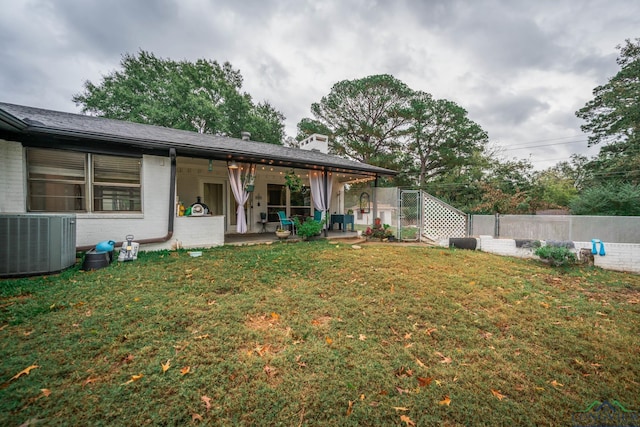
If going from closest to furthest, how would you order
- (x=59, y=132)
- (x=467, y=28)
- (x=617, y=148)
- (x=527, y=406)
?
(x=527, y=406), (x=59, y=132), (x=467, y=28), (x=617, y=148)

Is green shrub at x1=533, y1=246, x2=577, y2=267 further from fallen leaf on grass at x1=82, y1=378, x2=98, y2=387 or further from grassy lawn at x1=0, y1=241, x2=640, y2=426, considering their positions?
fallen leaf on grass at x1=82, y1=378, x2=98, y2=387

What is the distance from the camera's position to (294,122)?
25.1 metres

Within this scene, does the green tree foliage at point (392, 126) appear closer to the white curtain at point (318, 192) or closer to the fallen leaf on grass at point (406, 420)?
the white curtain at point (318, 192)

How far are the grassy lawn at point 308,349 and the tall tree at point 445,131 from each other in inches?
760

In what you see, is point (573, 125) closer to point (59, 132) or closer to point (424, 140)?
point (424, 140)

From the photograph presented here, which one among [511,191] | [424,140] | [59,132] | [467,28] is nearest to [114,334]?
[59,132]

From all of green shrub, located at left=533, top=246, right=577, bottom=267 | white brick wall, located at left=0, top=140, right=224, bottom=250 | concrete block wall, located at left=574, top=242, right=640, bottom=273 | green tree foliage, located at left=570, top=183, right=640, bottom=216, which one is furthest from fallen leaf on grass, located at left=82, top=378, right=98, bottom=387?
green tree foliage, located at left=570, top=183, right=640, bottom=216

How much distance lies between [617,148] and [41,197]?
89.3 ft

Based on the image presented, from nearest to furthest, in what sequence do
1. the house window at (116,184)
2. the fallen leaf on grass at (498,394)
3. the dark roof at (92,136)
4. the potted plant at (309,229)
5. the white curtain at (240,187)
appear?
the fallen leaf on grass at (498,394) → the dark roof at (92,136) → the house window at (116,184) → the white curtain at (240,187) → the potted plant at (309,229)

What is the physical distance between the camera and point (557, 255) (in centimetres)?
574

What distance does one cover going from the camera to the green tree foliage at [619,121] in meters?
13.0

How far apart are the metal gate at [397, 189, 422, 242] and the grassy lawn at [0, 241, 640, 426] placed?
15.3 feet

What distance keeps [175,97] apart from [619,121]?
3073cm

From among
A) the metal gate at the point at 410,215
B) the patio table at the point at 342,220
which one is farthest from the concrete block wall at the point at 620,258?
the patio table at the point at 342,220
